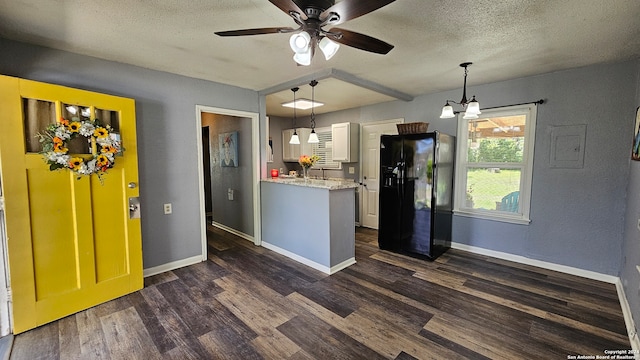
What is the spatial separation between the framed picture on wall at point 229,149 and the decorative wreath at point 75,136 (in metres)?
1.95

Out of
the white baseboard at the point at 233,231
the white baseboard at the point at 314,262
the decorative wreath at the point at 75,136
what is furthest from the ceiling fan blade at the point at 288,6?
the white baseboard at the point at 233,231

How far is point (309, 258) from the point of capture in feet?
11.0

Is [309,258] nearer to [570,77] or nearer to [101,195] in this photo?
[101,195]

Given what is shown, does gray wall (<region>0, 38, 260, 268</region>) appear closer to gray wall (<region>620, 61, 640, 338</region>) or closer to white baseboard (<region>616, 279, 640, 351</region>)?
white baseboard (<region>616, 279, 640, 351</region>)

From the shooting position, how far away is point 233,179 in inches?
177

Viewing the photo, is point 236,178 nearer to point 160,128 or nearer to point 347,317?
point 160,128

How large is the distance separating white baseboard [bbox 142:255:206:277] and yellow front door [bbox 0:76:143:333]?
1.16ft

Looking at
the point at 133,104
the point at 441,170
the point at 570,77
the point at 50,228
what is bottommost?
the point at 50,228

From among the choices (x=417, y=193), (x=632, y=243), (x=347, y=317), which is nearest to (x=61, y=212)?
(x=347, y=317)

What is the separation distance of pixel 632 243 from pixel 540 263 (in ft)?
3.48

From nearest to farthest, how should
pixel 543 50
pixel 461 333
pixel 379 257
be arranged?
pixel 461 333
pixel 543 50
pixel 379 257

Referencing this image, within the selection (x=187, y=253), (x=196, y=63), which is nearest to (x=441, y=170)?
(x=196, y=63)

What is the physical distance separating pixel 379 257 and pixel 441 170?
1.44 metres

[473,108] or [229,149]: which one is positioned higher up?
[473,108]
